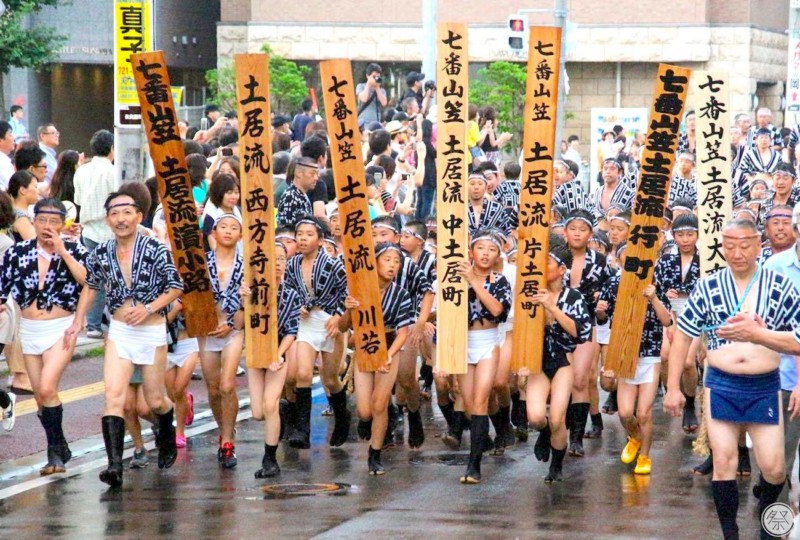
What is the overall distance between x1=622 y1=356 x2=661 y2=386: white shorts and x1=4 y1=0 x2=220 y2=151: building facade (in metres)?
27.4

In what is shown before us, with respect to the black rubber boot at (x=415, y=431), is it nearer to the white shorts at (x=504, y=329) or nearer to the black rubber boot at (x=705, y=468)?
the white shorts at (x=504, y=329)

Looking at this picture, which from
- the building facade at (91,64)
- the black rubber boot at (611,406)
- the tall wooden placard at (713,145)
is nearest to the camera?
the tall wooden placard at (713,145)

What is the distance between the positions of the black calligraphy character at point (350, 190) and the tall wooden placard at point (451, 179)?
0.61 metres

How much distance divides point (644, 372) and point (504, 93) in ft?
81.5

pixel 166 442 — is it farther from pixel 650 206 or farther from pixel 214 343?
pixel 650 206

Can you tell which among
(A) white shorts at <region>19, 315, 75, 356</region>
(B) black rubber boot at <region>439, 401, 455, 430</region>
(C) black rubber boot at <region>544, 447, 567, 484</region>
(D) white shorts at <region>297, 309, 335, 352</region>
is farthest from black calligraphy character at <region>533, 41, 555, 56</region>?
(A) white shorts at <region>19, 315, 75, 356</region>

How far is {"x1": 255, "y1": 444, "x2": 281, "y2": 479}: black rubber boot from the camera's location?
10.8m

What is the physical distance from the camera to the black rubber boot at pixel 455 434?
1213 cm

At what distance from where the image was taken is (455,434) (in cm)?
1218

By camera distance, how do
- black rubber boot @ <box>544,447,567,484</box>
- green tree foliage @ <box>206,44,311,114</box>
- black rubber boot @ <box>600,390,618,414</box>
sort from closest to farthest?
black rubber boot @ <box>544,447,567,484</box> < black rubber boot @ <box>600,390,618,414</box> < green tree foliage @ <box>206,44,311,114</box>

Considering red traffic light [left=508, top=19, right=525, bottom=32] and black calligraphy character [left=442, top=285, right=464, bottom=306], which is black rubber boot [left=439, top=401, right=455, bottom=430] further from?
red traffic light [left=508, top=19, right=525, bottom=32]

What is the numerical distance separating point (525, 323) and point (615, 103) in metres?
30.7

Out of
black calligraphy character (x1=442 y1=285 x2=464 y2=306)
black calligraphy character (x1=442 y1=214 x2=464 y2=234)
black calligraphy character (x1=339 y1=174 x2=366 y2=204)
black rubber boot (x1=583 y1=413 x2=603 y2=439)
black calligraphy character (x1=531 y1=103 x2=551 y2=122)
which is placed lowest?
black rubber boot (x1=583 y1=413 x2=603 y2=439)

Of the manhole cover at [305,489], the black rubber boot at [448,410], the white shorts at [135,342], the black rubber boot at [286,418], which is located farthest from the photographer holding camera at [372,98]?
the manhole cover at [305,489]
